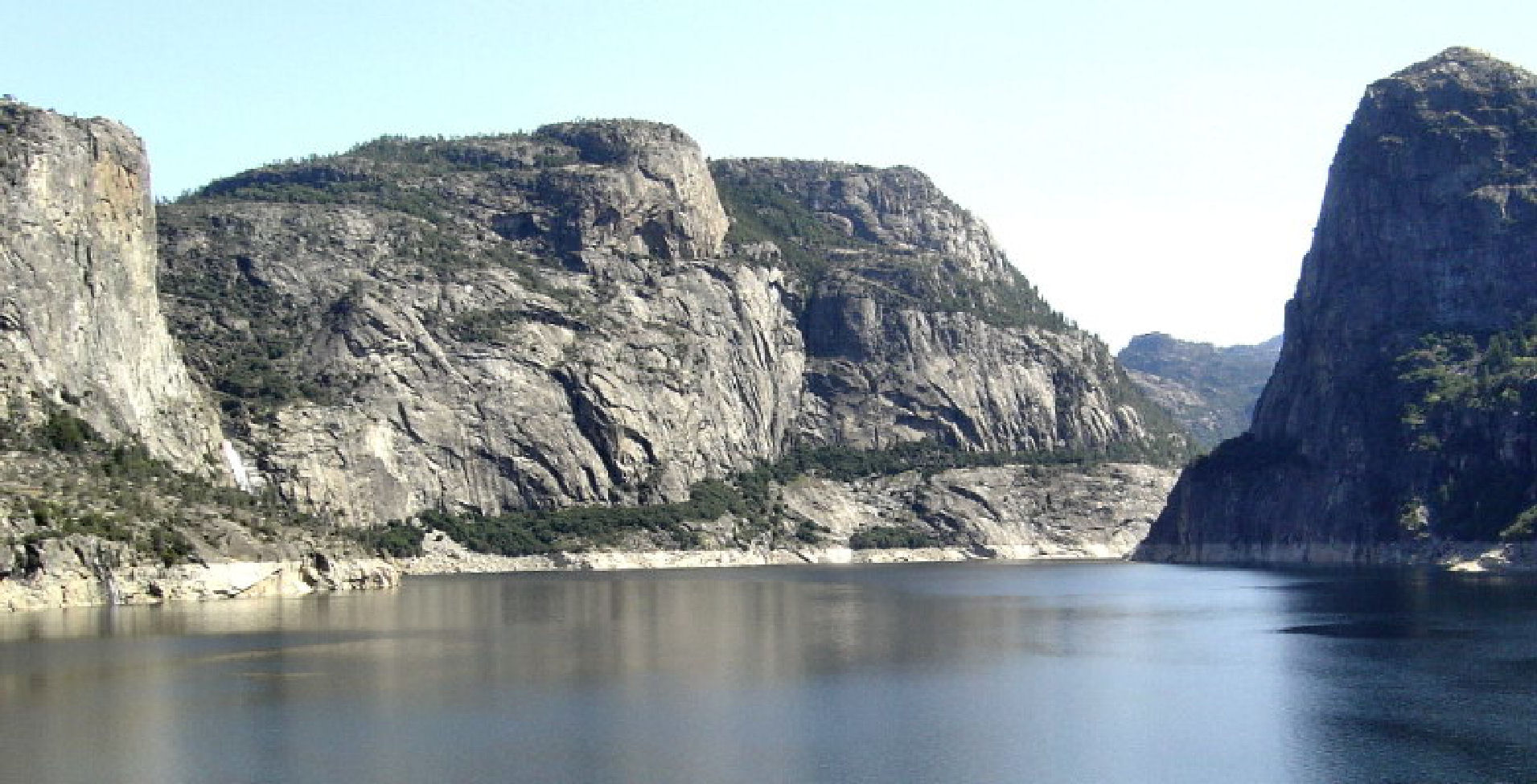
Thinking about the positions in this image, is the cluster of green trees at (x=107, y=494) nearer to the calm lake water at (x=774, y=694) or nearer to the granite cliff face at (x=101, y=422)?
the granite cliff face at (x=101, y=422)

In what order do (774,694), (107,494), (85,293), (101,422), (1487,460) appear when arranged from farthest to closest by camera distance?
(1487,460), (85,293), (101,422), (107,494), (774,694)

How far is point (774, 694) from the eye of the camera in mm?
78625

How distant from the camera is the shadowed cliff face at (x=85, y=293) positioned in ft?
489

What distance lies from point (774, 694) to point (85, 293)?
104 m

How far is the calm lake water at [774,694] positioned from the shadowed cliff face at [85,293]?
30.3 meters

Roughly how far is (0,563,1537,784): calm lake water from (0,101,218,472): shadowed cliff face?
30.3 metres

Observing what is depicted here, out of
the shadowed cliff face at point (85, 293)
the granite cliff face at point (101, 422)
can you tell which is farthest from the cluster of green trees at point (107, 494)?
the shadowed cliff face at point (85, 293)

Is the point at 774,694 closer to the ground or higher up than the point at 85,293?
closer to the ground

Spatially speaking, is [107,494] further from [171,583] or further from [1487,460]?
[1487,460]

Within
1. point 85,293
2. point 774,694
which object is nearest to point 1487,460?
point 774,694

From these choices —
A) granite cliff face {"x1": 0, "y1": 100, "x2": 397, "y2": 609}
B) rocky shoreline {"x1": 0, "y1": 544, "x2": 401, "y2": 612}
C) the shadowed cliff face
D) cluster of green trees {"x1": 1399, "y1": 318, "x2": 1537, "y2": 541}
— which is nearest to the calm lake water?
rocky shoreline {"x1": 0, "y1": 544, "x2": 401, "y2": 612}

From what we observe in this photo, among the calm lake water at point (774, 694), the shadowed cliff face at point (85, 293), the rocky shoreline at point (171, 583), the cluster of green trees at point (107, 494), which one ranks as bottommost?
the calm lake water at point (774, 694)

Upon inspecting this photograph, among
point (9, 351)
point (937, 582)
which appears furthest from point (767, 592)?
point (9, 351)

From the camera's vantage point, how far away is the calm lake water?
2365 inches
